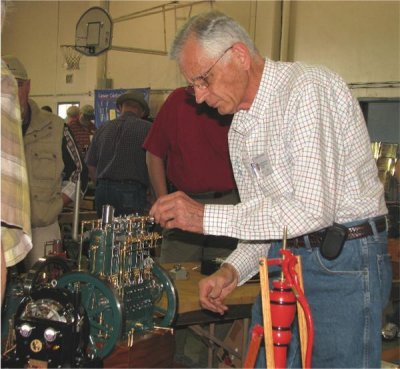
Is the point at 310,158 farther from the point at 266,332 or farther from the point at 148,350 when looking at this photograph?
the point at 148,350

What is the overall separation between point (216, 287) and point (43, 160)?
6.36 ft

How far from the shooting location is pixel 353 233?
1728 mm

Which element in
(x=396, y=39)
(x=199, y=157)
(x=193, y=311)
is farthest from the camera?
(x=396, y=39)

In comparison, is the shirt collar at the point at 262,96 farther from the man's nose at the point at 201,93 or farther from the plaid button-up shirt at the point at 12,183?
the plaid button-up shirt at the point at 12,183

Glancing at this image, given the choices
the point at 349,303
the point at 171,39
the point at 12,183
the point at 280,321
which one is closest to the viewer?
the point at 12,183

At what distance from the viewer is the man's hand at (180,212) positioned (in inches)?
65.6

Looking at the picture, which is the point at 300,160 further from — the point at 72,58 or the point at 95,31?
the point at 72,58

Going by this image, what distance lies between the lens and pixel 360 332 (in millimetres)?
1710

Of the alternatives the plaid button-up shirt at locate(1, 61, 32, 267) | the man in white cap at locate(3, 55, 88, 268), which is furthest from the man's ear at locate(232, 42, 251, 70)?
the man in white cap at locate(3, 55, 88, 268)

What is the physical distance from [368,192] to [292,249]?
27cm

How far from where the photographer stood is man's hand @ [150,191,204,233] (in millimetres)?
1667

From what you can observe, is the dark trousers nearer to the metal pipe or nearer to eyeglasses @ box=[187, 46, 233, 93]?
the metal pipe

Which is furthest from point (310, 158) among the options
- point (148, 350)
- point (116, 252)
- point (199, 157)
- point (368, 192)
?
point (199, 157)

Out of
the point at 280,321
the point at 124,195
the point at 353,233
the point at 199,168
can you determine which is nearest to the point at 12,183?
the point at 280,321
